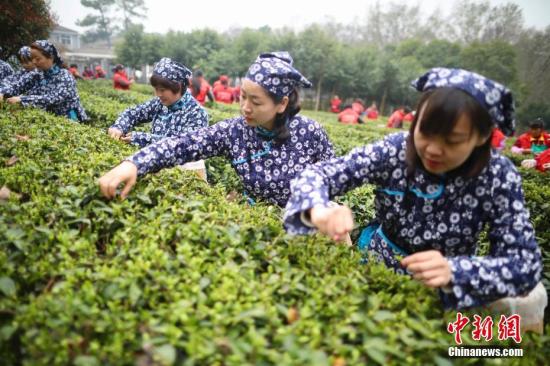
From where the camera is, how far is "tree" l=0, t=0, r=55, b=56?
11977 millimetres

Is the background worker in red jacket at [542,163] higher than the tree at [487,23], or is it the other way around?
the tree at [487,23]

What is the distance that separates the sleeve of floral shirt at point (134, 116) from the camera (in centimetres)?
446

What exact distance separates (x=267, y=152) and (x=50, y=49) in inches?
168

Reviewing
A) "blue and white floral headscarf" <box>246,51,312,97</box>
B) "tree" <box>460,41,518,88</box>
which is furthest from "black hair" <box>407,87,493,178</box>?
"tree" <box>460,41,518,88</box>

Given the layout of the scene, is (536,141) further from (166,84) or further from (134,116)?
(134,116)

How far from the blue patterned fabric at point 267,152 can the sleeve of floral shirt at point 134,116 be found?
2.05m

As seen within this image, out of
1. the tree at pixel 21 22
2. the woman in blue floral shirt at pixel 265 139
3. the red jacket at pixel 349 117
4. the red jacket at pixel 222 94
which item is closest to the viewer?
the woman in blue floral shirt at pixel 265 139

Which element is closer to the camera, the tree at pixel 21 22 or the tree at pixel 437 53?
the tree at pixel 21 22

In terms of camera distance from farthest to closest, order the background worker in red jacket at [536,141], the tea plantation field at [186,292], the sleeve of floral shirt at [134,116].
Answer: the background worker in red jacket at [536,141] < the sleeve of floral shirt at [134,116] < the tea plantation field at [186,292]

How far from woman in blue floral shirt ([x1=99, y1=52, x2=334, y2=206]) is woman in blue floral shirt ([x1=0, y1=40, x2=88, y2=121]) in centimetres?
375

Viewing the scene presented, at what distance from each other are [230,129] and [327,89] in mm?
35090

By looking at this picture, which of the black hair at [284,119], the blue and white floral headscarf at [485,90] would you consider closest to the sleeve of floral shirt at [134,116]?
the black hair at [284,119]

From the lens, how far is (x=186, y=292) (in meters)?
1.38

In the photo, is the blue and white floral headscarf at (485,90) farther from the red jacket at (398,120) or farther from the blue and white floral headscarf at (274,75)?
the red jacket at (398,120)
